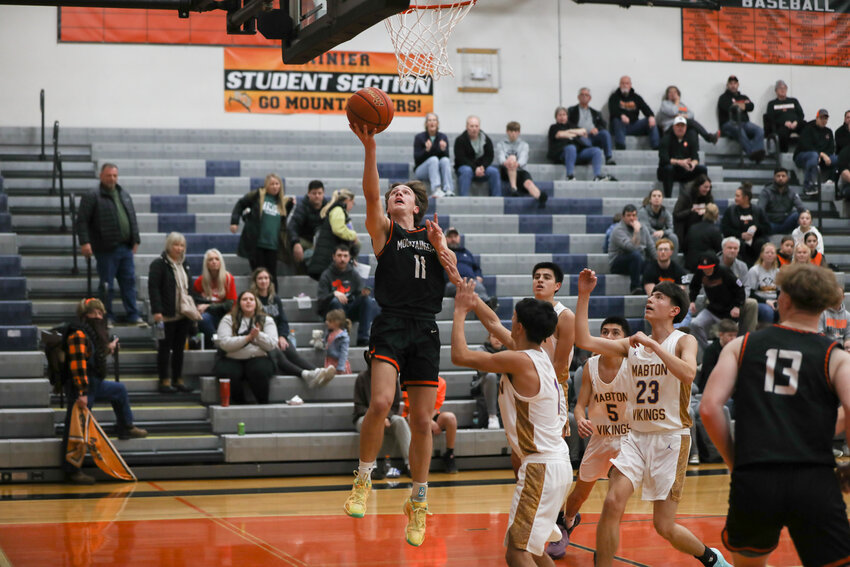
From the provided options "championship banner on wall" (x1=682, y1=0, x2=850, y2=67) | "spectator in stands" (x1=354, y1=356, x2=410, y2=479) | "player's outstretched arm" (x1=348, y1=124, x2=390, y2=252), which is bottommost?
"spectator in stands" (x1=354, y1=356, x2=410, y2=479)

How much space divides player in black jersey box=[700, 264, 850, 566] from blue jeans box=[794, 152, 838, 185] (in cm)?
1335

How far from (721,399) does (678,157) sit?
1223 centimetres

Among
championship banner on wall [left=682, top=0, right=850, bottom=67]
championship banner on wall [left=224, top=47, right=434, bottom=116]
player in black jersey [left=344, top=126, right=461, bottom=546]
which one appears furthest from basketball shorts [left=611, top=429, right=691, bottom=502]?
championship banner on wall [left=682, top=0, right=850, bottom=67]

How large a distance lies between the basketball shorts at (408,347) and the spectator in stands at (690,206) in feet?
28.2

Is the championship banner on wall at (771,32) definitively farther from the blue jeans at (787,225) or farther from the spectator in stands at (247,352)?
the spectator in stands at (247,352)

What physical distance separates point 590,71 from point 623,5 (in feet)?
4.11

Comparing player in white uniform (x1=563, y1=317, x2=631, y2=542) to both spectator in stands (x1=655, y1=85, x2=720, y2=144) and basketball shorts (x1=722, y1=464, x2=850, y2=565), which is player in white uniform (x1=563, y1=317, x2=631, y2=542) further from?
spectator in stands (x1=655, y1=85, x2=720, y2=144)

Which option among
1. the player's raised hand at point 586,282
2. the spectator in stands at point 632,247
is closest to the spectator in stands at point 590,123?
the spectator in stands at point 632,247

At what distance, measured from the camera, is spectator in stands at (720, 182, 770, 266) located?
45.8ft

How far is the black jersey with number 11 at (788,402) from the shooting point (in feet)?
12.8

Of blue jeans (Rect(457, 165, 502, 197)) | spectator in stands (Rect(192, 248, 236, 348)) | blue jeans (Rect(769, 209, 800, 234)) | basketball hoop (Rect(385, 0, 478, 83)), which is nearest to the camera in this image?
basketball hoop (Rect(385, 0, 478, 83))

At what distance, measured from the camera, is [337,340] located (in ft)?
37.3

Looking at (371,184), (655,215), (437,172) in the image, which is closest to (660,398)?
(371,184)

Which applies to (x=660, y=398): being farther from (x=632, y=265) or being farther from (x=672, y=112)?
(x=672, y=112)
